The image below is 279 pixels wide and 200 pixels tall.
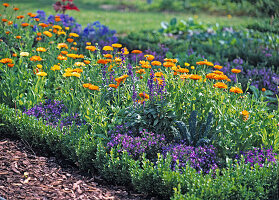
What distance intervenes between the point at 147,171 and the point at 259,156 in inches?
46.0

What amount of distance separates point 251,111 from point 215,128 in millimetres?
424

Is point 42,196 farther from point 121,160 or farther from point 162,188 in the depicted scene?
point 162,188

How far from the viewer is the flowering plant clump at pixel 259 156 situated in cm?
336

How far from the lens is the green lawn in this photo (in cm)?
1113

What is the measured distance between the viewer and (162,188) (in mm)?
3277

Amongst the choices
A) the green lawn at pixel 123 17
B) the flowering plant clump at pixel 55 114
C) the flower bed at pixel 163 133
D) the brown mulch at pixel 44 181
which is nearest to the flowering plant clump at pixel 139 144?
the flower bed at pixel 163 133

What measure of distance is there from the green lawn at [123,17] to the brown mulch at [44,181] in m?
6.99

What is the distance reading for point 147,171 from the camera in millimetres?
3301

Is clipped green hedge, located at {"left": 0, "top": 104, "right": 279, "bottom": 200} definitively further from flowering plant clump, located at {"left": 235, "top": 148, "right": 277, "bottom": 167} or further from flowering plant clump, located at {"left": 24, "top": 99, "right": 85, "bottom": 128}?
flowering plant clump, located at {"left": 24, "top": 99, "right": 85, "bottom": 128}

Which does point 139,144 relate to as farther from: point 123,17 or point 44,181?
point 123,17

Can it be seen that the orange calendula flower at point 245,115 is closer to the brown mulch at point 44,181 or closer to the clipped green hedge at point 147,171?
the clipped green hedge at point 147,171

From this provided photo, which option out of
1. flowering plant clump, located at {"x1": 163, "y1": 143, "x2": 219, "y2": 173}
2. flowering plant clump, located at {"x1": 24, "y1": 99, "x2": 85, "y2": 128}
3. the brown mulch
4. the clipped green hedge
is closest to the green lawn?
flowering plant clump, located at {"x1": 24, "y1": 99, "x2": 85, "y2": 128}

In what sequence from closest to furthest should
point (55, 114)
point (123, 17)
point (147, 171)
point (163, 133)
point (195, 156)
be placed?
point (147, 171)
point (195, 156)
point (163, 133)
point (55, 114)
point (123, 17)

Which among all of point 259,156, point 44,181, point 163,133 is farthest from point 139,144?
point 259,156
